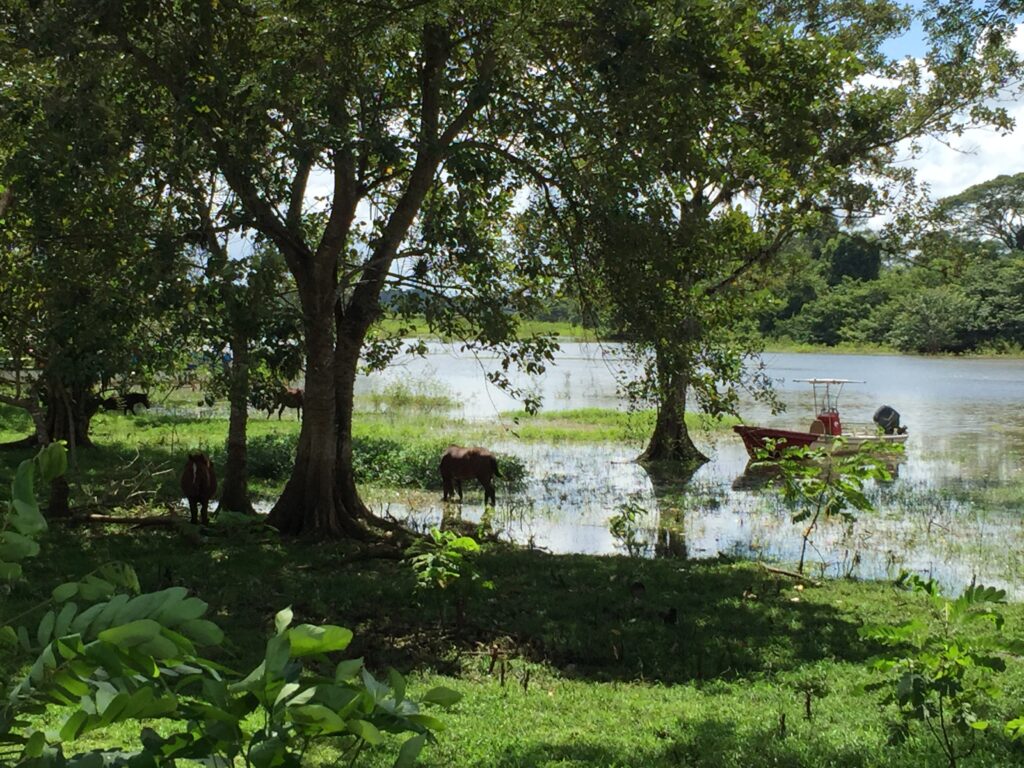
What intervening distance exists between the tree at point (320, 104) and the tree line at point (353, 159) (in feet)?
0.12

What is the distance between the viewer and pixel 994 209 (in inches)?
3199

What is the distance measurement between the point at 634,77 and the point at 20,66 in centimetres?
656

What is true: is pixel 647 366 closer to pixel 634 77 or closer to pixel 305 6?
pixel 634 77

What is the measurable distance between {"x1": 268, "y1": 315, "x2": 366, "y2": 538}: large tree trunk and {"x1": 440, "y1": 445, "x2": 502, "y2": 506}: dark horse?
3.86 metres

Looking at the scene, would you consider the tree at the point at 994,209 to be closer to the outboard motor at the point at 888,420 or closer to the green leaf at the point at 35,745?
the outboard motor at the point at 888,420

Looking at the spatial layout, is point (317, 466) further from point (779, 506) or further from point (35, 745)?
point (35, 745)

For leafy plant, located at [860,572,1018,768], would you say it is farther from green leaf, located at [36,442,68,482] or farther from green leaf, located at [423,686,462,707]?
green leaf, located at [36,442,68,482]

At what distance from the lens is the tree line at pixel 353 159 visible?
9.03m

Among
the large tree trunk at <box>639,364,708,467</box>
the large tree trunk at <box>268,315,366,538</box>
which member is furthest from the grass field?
the large tree trunk at <box>639,364,708,467</box>

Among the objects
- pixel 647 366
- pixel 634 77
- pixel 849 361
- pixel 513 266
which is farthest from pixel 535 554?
pixel 849 361

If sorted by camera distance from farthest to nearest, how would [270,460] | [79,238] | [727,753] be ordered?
1. [270,460]
2. [79,238]
3. [727,753]

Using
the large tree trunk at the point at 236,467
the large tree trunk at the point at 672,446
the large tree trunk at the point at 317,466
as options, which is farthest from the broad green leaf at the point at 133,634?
the large tree trunk at the point at 672,446

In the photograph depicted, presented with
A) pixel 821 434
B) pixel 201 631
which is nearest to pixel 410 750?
pixel 201 631

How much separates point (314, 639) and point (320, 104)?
811 cm
